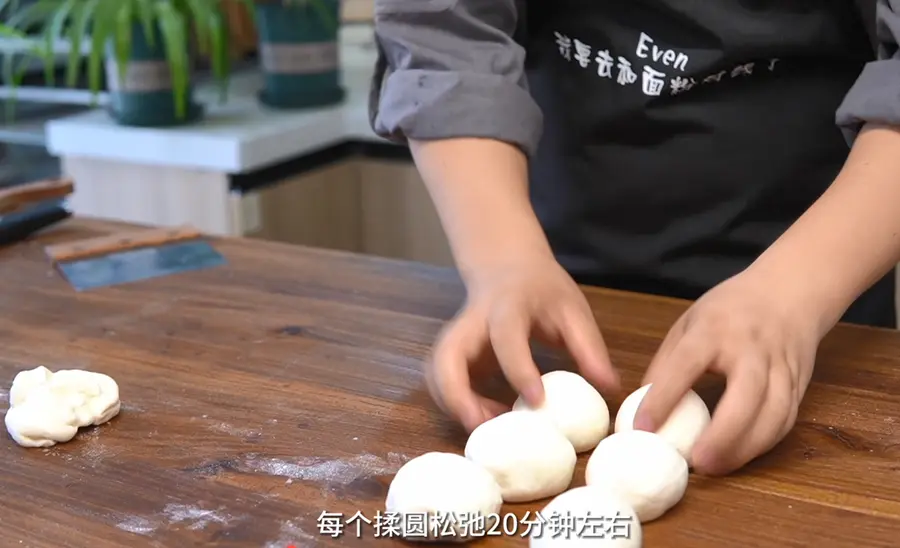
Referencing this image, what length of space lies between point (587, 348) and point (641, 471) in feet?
0.36

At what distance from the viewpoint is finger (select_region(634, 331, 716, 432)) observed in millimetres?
518

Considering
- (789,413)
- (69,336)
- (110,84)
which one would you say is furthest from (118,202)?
(789,413)

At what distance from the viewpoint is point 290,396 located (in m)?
0.62

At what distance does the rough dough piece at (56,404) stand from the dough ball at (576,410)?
0.83ft

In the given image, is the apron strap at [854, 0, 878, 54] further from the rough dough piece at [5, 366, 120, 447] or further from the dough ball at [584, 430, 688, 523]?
the rough dough piece at [5, 366, 120, 447]

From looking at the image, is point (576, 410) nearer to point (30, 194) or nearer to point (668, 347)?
point (668, 347)

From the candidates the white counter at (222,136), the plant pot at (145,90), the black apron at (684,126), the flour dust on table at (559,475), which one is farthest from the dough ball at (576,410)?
the plant pot at (145,90)

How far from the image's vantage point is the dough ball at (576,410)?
54cm

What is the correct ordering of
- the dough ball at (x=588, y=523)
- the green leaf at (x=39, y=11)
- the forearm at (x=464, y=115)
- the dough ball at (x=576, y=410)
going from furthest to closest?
the green leaf at (x=39, y=11), the forearm at (x=464, y=115), the dough ball at (x=576, y=410), the dough ball at (x=588, y=523)

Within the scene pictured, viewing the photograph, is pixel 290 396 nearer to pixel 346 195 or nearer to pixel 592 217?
pixel 592 217

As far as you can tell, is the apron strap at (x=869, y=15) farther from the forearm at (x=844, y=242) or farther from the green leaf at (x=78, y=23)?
the green leaf at (x=78, y=23)

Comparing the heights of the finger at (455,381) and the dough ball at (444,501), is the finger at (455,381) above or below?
above

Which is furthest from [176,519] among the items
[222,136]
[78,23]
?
[78,23]

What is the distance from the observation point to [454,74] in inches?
27.2
